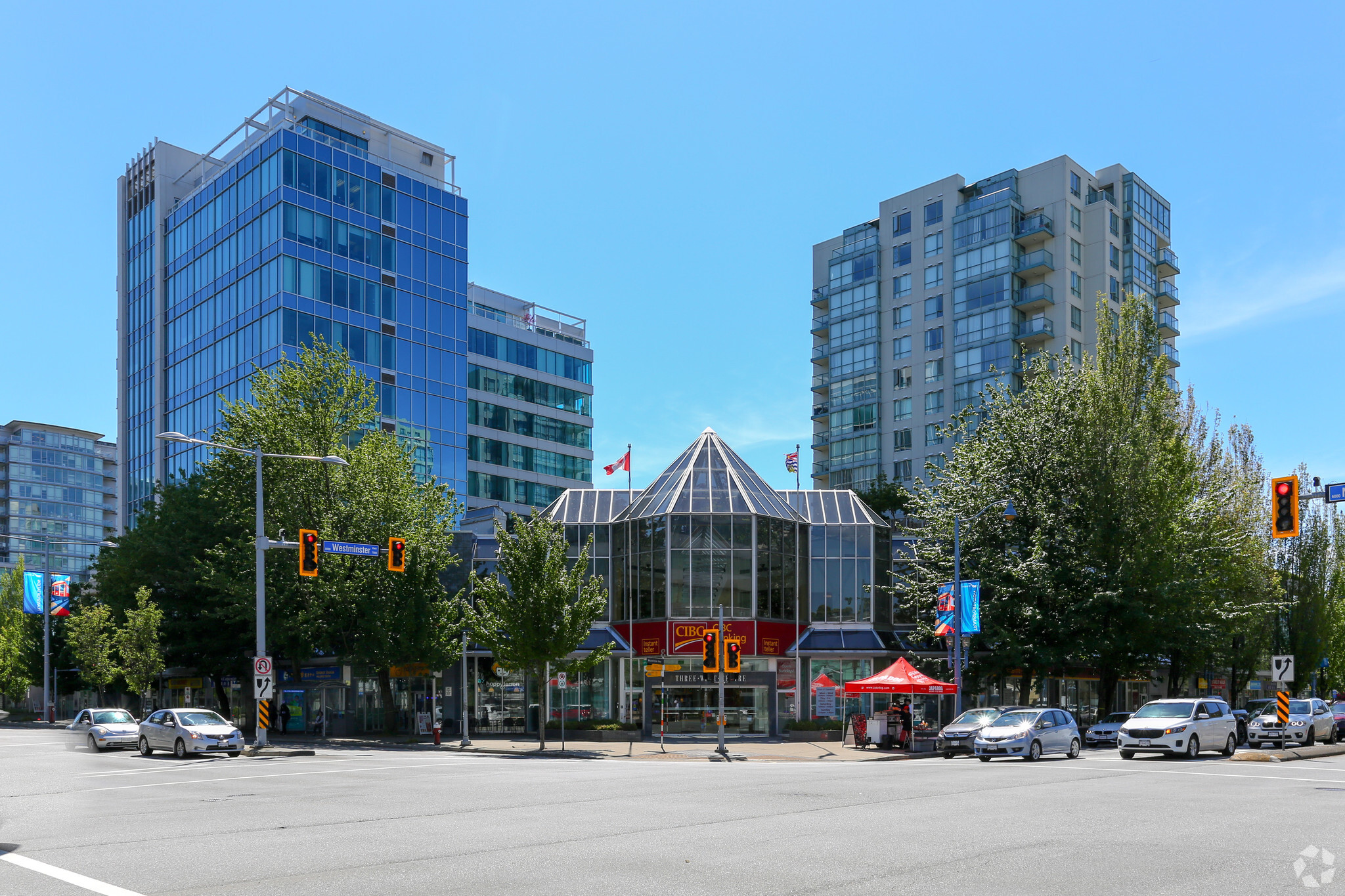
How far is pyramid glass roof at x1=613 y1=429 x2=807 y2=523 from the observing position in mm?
48250

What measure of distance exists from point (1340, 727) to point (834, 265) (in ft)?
193

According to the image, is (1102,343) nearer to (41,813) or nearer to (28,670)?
(41,813)

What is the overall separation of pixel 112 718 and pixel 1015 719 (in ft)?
98.4

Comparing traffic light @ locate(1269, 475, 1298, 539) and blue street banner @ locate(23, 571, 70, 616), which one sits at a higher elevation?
traffic light @ locate(1269, 475, 1298, 539)

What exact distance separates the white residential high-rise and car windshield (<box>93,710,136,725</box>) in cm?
5814

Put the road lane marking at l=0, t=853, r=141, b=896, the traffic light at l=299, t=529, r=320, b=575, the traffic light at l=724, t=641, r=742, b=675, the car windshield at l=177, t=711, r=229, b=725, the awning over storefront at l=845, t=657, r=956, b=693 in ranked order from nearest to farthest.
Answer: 1. the road lane marking at l=0, t=853, r=141, b=896
2. the traffic light at l=299, t=529, r=320, b=575
3. the car windshield at l=177, t=711, r=229, b=725
4. the traffic light at l=724, t=641, r=742, b=675
5. the awning over storefront at l=845, t=657, r=956, b=693

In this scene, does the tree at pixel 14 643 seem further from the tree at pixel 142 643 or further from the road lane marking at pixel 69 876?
the road lane marking at pixel 69 876

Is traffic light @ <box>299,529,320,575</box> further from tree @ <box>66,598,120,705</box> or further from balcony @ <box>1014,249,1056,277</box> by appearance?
balcony @ <box>1014,249,1056,277</box>

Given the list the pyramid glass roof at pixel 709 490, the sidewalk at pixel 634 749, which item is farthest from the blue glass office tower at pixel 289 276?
the sidewalk at pixel 634 749

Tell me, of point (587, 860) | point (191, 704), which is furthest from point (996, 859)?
point (191, 704)

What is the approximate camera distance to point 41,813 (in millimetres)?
17297

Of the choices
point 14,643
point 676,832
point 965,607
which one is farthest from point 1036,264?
point 14,643

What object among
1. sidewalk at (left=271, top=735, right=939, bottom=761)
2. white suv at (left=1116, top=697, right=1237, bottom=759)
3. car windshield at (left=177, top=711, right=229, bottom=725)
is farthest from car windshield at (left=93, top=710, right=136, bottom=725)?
A: white suv at (left=1116, top=697, right=1237, bottom=759)

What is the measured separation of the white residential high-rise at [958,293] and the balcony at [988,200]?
0.09 metres
